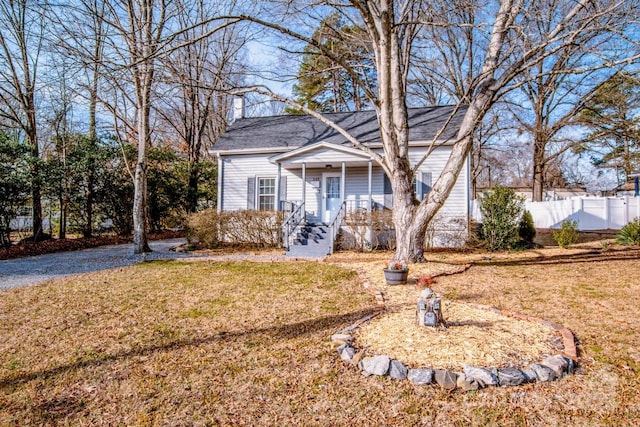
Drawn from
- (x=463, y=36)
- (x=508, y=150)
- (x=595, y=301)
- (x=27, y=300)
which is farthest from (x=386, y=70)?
(x=508, y=150)

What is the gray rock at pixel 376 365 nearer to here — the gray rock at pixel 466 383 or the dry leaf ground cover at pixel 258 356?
the dry leaf ground cover at pixel 258 356

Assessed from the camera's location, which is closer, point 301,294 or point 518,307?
point 518,307

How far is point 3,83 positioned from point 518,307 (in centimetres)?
1798

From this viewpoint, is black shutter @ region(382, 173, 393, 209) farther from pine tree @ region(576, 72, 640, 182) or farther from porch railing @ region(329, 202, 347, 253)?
pine tree @ region(576, 72, 640, 182)

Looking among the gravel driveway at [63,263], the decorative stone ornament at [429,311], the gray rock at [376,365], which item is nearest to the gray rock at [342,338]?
the gray rock at [376,365]

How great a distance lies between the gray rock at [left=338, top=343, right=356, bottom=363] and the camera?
3.30m

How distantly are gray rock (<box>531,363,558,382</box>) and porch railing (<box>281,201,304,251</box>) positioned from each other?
862cm

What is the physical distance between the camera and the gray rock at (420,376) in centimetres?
287

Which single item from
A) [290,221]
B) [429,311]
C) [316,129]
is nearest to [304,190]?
[290,221]

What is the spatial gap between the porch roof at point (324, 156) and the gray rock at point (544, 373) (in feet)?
30.7

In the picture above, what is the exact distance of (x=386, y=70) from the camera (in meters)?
7.20

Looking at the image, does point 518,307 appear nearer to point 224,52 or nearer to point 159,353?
point 159,353

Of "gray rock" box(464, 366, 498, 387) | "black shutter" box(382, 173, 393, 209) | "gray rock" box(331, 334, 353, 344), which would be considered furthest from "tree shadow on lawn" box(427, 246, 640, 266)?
"gray rock" box(464, 366, 498, 387)

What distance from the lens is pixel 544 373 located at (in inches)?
115
